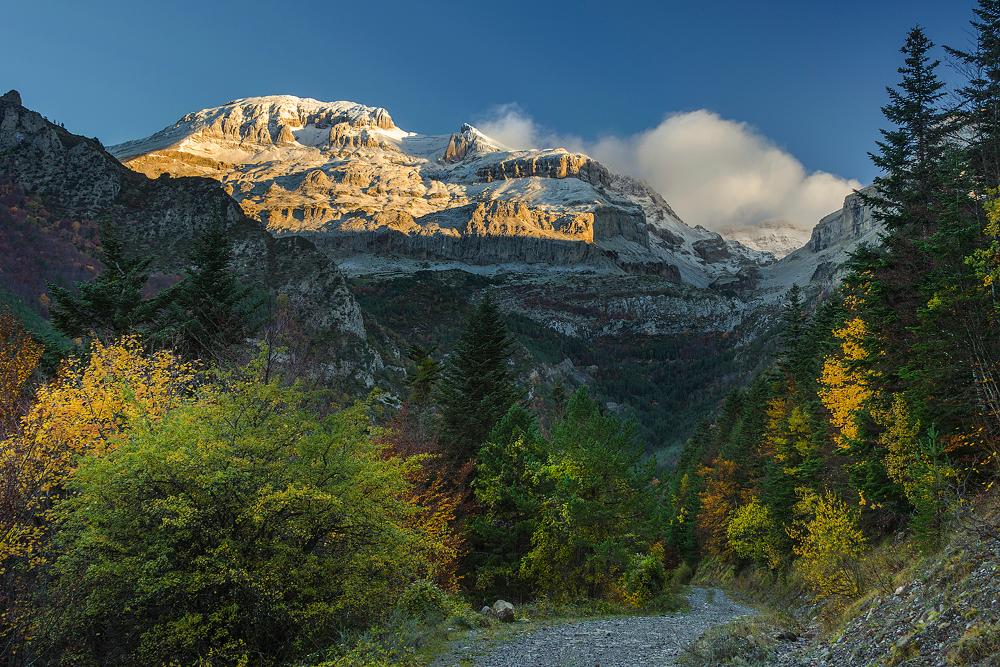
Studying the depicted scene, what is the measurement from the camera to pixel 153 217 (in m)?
89.9

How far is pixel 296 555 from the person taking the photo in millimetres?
12875

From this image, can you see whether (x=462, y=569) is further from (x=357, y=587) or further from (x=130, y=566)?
(x=130, y=566)

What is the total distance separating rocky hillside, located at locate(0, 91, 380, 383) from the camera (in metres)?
81.8

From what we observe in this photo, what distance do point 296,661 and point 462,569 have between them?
16.0m

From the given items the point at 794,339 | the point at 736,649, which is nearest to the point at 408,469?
the point at 736,649

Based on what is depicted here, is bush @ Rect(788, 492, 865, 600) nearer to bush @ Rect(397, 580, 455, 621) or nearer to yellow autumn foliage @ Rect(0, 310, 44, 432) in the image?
bush @ Rect(397, 580, 455, 621)

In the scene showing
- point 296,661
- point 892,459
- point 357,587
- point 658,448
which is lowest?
point 658,448

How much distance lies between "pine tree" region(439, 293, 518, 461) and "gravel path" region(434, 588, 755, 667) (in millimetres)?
12219

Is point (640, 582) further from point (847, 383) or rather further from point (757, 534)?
point (757, 534)

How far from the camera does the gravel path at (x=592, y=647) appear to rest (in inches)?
588

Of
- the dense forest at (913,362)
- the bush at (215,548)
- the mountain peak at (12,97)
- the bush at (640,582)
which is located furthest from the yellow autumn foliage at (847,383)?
the mountain peak at (12,97)

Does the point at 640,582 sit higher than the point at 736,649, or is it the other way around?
the point at 736,649

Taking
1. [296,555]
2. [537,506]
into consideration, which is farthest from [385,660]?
[537,506]

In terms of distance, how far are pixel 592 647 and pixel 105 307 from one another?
2780cm
